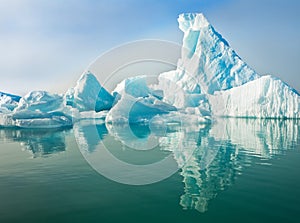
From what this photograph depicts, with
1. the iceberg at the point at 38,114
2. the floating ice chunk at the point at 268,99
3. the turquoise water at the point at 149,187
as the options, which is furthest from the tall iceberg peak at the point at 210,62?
the turquoise water at the point at 149,187

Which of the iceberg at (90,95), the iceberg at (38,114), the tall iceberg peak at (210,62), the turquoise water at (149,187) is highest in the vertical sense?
the tall iceberg peak at (210,62)

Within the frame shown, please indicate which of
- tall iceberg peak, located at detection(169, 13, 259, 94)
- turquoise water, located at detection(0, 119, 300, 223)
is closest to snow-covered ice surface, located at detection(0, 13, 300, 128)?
tall iceberg peak, located at detection(169, 13, 259, 94)

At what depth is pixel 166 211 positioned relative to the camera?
6.36 m

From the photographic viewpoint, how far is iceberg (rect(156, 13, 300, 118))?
46.3 m

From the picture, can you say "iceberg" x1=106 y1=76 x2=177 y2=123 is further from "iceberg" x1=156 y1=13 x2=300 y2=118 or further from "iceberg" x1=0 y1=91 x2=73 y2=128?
"iceberg" x1=156 y1=13 x2=300 y2=118

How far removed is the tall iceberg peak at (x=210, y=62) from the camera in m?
61.5

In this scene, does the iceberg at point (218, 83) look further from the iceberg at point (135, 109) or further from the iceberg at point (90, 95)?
the iceberg at point (90, 95)

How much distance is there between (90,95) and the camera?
37.8 metres

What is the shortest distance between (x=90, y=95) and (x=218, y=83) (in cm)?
3395

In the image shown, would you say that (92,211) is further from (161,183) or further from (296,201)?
(296,201)

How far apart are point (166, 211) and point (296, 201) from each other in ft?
11.2

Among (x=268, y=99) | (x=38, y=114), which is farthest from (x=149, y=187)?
(x=268, y=99)

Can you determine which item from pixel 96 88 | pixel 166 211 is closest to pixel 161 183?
pixel 166 211

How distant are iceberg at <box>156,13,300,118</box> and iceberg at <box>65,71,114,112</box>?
47.7 feet
